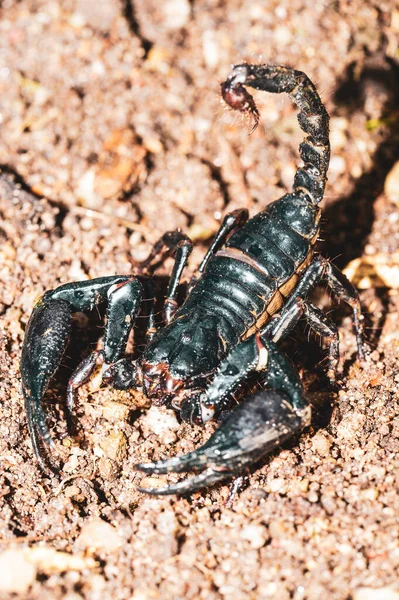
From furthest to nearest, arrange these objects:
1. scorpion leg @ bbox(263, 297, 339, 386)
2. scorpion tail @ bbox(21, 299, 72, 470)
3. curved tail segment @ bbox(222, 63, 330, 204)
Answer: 1. scorpion leg @ bbox(263, 297, 339, 386)
2. curved tail segment @ bbox(222, 63, 330, 204)
3. scorpion tail @ bbox(21, 299, 72, 470)

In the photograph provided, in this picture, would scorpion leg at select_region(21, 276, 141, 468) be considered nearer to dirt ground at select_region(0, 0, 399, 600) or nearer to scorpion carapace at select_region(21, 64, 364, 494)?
scorpion carapace at select_region(21, 64, 364, 494)

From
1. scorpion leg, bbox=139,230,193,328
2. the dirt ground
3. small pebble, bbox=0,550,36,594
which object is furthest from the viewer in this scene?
scorpion leg, bbox=139,230,193,328

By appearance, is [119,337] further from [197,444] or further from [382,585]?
[382,585]

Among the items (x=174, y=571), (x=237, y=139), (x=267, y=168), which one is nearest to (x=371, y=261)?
(x=267, y=168)

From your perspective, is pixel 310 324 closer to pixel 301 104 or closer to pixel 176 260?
pixel 176 260

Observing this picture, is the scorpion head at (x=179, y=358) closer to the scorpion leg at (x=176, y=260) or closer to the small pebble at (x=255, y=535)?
the scorpion leg at (x=176, y=260)

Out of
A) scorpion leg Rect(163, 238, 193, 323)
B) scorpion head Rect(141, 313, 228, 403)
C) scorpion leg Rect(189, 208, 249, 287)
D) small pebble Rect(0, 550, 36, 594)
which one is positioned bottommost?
small pebble Rect(0, 550, 36, 594)

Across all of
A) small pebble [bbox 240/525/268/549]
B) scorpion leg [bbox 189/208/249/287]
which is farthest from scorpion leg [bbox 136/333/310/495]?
scorpion leg [bbox 189/208/249/287]

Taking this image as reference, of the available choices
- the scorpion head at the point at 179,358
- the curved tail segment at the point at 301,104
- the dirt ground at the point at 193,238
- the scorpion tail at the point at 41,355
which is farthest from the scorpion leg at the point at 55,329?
the curved tail segment at the point at 301,104
